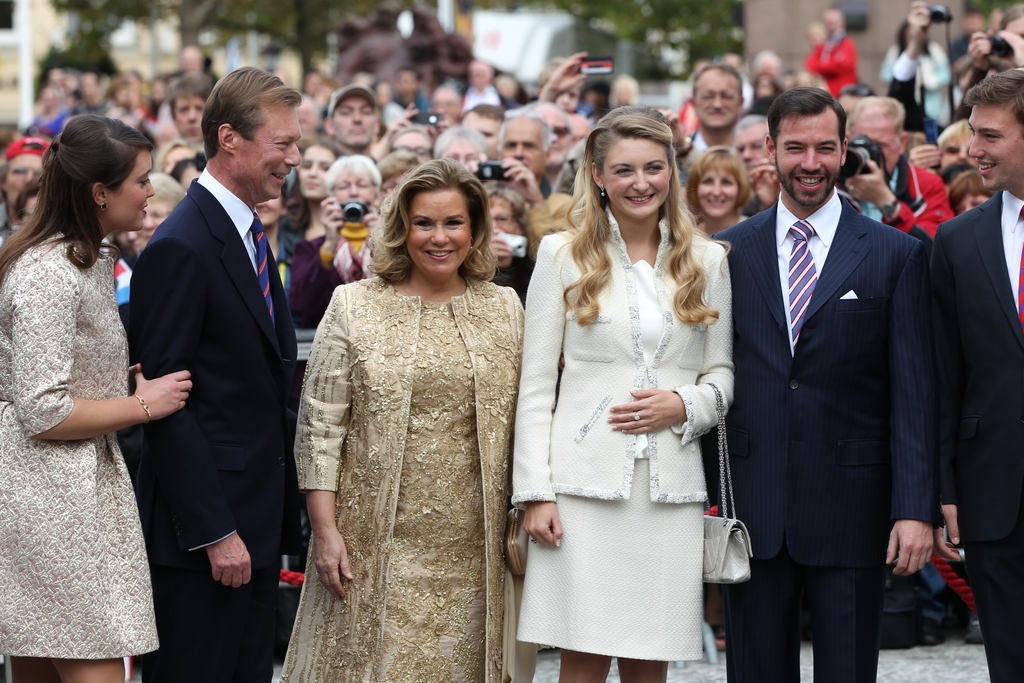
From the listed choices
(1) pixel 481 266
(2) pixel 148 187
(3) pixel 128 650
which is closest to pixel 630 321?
(1) pixel 481 266

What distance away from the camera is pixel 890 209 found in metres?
6.07

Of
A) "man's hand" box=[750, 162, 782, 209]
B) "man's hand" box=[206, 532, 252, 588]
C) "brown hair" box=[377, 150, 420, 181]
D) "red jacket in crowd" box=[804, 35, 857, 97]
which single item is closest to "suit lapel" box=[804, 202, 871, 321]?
"man's hand" box=[206, 532, 252, 588]

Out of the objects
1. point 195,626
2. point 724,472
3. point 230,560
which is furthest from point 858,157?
point 195,626

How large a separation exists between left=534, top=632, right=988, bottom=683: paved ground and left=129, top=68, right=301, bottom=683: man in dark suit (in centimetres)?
221

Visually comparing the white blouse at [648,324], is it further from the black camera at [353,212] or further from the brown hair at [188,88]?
the brown hair at [188,88]

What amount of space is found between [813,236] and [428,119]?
4.94m

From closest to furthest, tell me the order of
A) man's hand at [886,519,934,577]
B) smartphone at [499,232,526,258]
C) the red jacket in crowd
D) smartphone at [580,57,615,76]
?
1. man's hand at [886,519,934,577]
2. smartphone at [499,232,526,258]
3. smartphone at [580,57,615,76]
4. the red jacket in crowd

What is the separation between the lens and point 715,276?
13.1ft

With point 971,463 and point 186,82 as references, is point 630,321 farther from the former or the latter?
point 186,82

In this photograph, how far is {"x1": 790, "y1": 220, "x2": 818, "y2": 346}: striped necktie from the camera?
3.88 metres

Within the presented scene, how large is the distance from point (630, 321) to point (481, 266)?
57cm

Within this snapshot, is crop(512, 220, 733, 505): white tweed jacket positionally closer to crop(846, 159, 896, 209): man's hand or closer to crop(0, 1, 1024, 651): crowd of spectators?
crop(0, 1, 1024, 651): crowd of spectators

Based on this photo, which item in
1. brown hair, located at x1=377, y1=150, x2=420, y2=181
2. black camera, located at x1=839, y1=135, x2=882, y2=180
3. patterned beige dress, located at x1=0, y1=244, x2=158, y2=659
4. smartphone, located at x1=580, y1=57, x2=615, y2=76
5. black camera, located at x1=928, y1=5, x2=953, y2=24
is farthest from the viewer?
smartphone, located at x1=580, y1=57, x2=615, y2=76

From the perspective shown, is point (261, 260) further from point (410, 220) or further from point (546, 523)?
point (546, 523)
